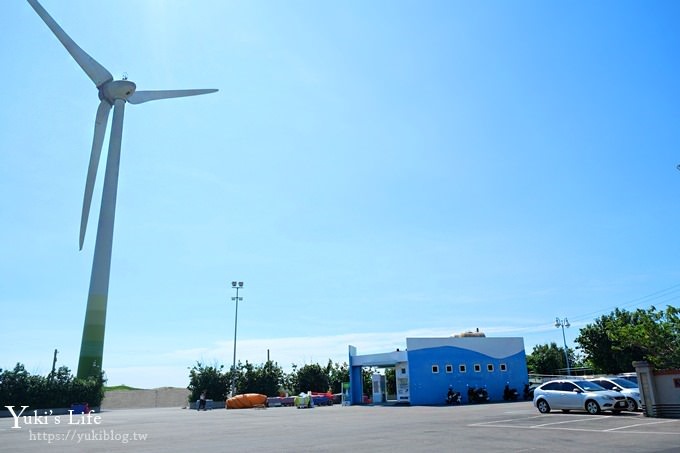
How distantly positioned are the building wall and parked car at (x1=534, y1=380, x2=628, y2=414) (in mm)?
14128

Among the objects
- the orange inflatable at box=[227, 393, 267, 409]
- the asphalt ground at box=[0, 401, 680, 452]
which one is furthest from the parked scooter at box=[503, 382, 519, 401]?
the orange inflatable at box=[227, 393, 267, 409]

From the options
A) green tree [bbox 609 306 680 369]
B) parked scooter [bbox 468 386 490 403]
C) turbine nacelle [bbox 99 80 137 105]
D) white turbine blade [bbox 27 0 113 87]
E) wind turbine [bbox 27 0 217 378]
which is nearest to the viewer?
green tree [bbox 609 306 680 369]

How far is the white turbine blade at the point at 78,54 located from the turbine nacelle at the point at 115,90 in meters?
0.61

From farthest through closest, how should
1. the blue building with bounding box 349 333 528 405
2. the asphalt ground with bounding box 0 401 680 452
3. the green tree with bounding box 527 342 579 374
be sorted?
the green tree with bounding box 527 342 579 374
the blue building with bounding box 349 333 528 405
the asphalt ground with bounding box 0 401 680 452

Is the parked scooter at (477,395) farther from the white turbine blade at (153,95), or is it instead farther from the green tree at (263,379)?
the white turbine blade at (153,95)

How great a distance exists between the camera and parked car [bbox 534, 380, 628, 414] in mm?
19000

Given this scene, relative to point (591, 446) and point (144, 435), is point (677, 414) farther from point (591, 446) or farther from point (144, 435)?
point (144, 435)

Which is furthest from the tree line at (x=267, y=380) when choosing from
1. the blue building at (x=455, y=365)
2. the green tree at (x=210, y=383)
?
the blue building at (x=455, y=365)

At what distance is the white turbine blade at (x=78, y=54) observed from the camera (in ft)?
121

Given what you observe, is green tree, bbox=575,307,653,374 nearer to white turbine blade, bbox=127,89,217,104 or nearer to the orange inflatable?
the orange inflatable

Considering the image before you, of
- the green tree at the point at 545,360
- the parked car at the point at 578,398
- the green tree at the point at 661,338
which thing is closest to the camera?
the parked car at the point at 578,398

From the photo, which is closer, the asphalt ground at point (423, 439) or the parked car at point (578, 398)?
the asphalt ground at point (423, 439)

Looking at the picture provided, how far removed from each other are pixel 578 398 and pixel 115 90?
133 ft

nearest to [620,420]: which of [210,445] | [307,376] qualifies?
[210,445]
